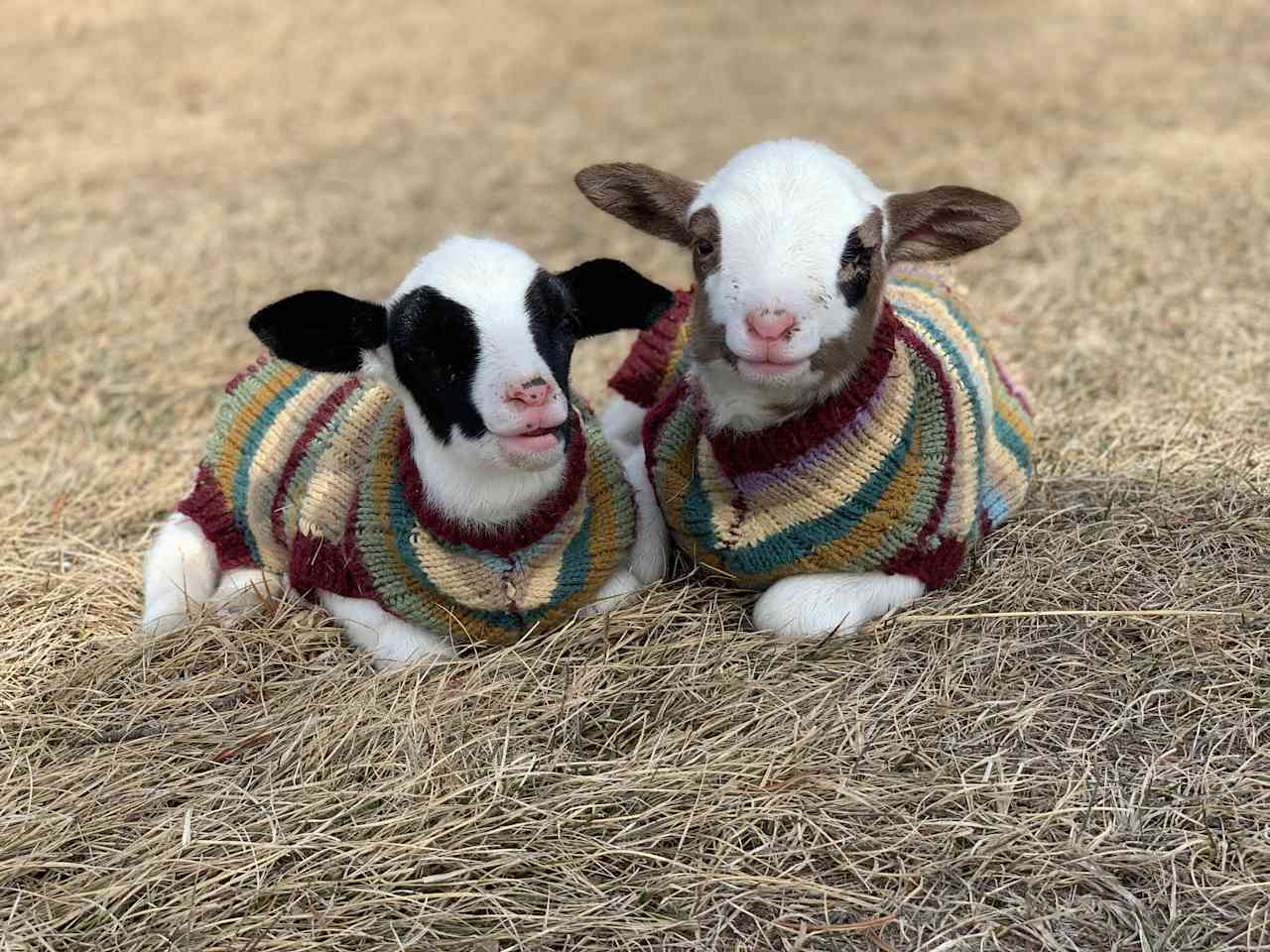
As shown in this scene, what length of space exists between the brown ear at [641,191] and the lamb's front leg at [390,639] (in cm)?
122

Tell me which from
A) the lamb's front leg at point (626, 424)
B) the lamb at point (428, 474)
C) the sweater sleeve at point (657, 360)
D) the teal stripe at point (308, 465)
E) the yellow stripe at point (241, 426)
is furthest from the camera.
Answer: the lamb's front leg at point (626, 424)

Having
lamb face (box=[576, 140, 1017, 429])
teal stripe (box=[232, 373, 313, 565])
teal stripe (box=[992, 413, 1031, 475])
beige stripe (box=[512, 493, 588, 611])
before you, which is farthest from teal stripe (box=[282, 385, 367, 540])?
teal stripe (box=[992, 413, 1031, 475])

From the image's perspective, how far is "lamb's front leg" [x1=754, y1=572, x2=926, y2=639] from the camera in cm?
312

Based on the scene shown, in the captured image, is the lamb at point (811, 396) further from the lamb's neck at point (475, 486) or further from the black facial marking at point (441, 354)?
the black facial marking at point (441, 354)

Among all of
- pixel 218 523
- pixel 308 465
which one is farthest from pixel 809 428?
pixel 218 523

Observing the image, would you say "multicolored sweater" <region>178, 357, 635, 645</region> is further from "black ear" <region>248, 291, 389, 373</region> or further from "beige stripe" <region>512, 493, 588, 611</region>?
"black ear" <region>248, 291, 389, 373</region>

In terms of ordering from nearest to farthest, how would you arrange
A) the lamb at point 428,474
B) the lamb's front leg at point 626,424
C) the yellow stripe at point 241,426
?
1. the lamb at point 428,474
2. the yellow stripe at point 241,426
3. the lamb's front leg at point 626,424

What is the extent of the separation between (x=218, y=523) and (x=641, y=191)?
157 cm

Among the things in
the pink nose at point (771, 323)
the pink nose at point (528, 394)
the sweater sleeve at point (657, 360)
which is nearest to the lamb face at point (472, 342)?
the pink nose at point (528, 394)

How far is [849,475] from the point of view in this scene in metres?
3.07

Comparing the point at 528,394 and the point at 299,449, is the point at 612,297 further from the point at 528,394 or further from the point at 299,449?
the point at 299,449

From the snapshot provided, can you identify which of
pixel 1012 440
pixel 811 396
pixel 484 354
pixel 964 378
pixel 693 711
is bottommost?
pixel 693 711

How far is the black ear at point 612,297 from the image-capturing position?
300cm

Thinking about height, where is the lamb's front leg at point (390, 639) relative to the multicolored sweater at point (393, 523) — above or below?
below
